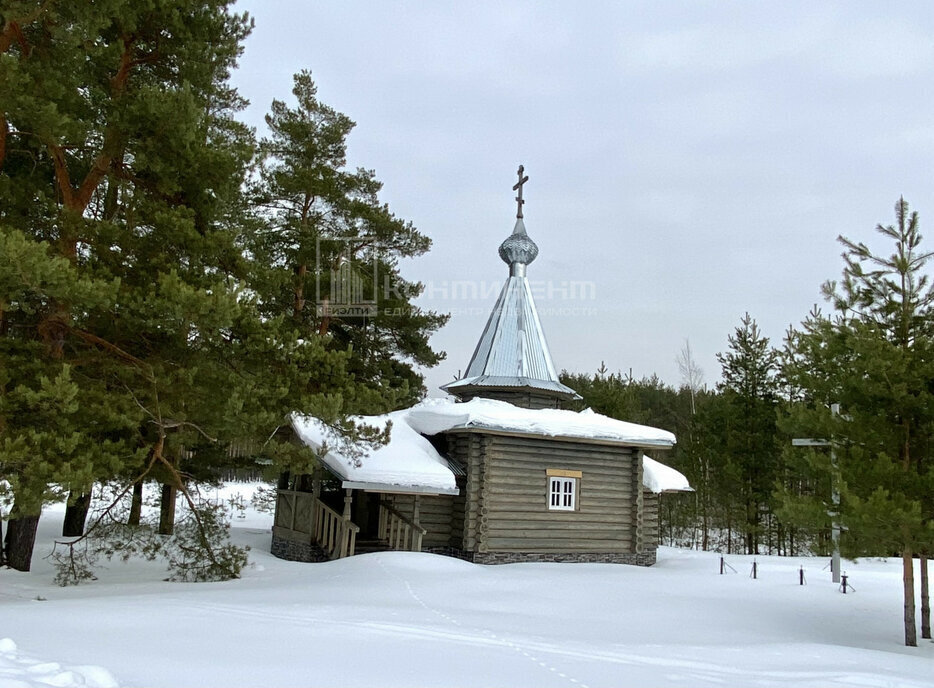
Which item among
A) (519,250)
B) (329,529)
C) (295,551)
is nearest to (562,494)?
(329,529)

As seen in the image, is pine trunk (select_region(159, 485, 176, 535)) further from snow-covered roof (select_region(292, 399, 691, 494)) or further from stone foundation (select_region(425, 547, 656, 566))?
stone foundation (select_region(425, 547, 656, 566))

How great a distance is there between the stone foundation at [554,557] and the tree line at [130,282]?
19.3ft

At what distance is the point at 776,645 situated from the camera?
8664 mm

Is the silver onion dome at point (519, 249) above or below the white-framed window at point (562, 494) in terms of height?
above

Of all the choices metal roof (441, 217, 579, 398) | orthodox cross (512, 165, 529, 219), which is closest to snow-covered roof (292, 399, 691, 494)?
metal roof (441, 217, 579, 398)

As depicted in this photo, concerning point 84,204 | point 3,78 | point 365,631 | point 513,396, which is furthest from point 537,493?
point 3,78

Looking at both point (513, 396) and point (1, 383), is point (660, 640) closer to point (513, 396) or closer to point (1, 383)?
point (1, 383)

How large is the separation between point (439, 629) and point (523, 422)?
846cm

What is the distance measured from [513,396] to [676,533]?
54.3ft

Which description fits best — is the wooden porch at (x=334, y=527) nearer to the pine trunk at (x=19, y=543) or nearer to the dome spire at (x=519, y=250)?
the pine trunk at (x=19, y=543)

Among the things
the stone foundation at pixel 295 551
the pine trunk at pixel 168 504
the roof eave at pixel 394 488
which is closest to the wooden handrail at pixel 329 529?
the stone foundation at pixel 295 551

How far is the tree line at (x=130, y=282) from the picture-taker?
8820mm

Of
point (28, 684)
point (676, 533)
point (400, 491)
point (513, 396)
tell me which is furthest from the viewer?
point (676, 533)

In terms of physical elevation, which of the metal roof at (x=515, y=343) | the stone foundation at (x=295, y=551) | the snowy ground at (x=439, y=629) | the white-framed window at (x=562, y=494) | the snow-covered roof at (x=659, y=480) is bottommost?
the stone foundation at (x=295, y=551)
